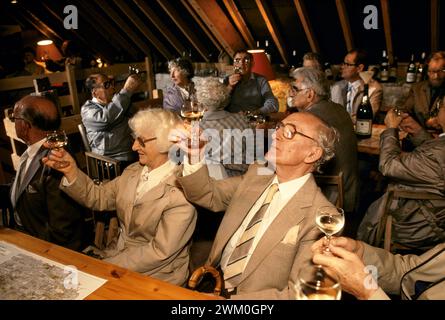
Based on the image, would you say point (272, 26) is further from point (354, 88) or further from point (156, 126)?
point (156, 126)

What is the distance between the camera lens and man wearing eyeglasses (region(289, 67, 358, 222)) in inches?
109

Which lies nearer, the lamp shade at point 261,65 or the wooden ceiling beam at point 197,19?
the lamp shade at point 261,65

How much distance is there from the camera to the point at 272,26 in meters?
5.68

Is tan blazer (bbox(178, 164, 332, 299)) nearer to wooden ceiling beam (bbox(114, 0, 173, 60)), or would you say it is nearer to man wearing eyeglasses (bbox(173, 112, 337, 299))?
man wearing eyeglasses (bbox(173, 112, 337, 299))

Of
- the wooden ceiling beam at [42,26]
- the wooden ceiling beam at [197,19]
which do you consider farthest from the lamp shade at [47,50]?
the wooden ceiling beam at [197,19]

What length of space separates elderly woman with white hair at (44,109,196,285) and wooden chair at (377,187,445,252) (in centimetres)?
138

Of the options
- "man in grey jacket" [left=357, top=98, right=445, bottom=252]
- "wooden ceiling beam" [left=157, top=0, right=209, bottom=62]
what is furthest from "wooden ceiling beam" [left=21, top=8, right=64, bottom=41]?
"man in grey jacket" [left=357, top=98, right=445, bottom=252]

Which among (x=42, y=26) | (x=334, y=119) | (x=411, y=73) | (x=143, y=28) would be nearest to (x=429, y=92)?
(x=411, y=73)

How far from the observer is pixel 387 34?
5.00m

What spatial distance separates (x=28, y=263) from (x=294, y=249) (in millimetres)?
1186

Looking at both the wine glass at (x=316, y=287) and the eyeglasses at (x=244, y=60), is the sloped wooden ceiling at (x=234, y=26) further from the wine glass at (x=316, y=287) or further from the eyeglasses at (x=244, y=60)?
the wine glass at (x=316, y=287)

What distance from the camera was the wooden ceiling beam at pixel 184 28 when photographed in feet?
20.2

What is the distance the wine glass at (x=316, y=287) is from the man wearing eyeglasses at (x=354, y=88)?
3287 millimetres
